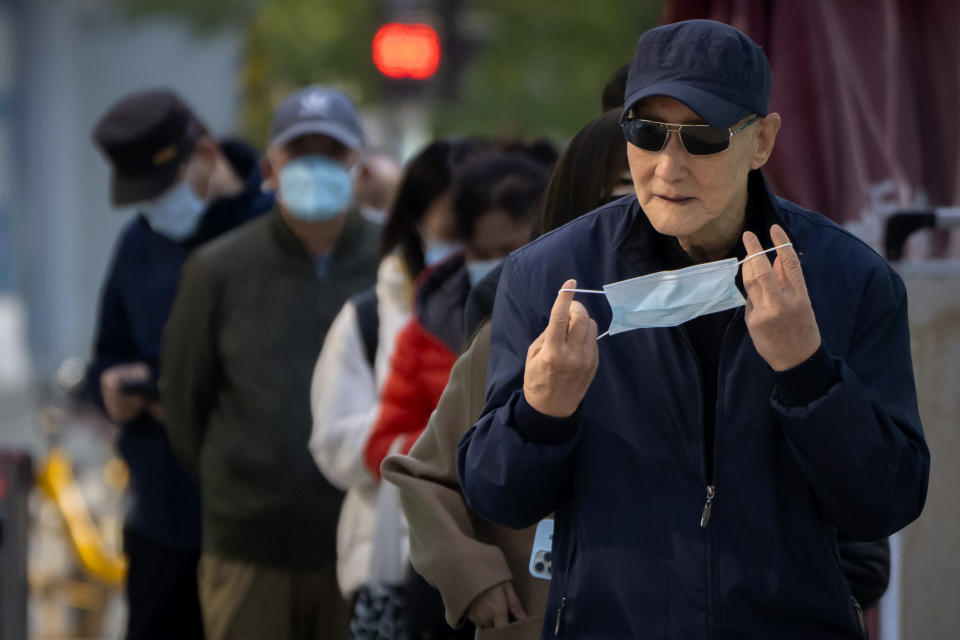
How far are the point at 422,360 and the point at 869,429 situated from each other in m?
1.94

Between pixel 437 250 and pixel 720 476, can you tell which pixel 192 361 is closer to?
pixel 437 250

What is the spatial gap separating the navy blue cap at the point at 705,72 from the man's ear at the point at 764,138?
0.17 ft

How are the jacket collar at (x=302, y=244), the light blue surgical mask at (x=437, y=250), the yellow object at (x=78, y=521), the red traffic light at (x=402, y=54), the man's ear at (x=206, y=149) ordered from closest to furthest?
the light blue surgical mask at (x=437, y=250) < the jacket collar at (x=302, y=244) < the man's ear at (x=206, y=149) < the yellow object at (x=78, y=521) < the red traffic light at (x=402, y=54)

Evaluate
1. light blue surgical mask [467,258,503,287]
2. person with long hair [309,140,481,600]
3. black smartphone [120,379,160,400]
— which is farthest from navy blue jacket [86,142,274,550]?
light blue surgical mask [467,258,503,287]

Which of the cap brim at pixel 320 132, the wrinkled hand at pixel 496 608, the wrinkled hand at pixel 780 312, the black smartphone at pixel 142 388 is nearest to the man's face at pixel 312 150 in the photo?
the cap brim at pixel 320 132

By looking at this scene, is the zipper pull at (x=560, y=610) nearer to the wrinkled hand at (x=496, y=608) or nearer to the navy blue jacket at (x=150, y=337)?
the wrinkled hand at (x=496, y=608)

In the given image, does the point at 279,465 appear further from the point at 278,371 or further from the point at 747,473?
the point at 747,473

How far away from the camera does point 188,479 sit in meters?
5.48

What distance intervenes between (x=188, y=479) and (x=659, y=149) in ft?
10.8

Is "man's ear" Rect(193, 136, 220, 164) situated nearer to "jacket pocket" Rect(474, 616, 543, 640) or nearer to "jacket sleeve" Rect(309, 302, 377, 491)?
"jacket sleeve" Rect(309, 302, 377, 491)

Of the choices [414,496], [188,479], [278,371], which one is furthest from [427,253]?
[414,496]

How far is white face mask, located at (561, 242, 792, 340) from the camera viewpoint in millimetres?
2531

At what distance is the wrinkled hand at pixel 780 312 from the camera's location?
2.40 meters

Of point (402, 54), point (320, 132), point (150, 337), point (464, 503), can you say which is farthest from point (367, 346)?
point (402, 54)
